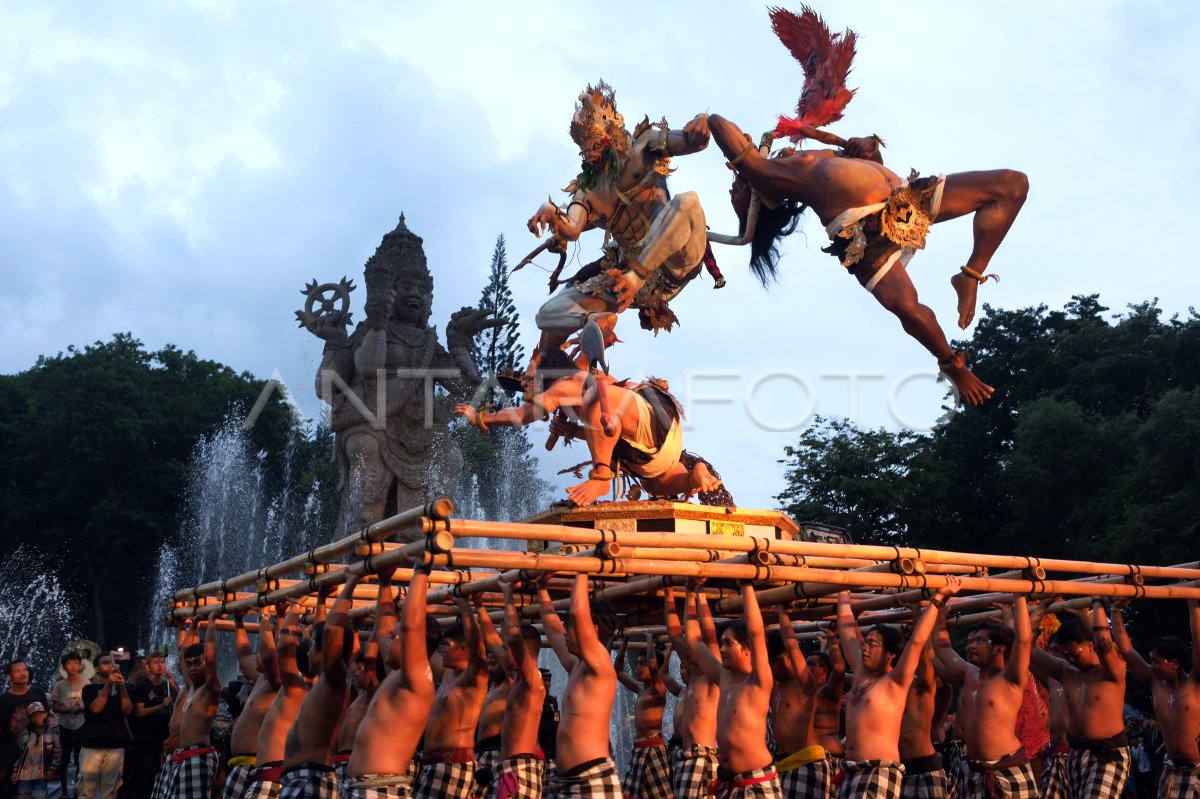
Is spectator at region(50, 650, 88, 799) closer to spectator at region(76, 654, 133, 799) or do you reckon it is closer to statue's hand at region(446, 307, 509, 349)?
spectator at region(76, 654, 133, 799)

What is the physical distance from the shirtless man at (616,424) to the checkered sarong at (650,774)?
191cm

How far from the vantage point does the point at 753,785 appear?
278 inches

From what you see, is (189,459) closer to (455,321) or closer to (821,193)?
(455,321)

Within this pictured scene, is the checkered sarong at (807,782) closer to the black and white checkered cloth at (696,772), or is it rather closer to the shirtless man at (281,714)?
the black and white checkered cloth at (696,772)

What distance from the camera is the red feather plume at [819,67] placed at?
8.91 meters

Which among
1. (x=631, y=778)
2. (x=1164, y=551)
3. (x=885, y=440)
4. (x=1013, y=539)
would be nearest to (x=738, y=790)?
(x=631, y=778)

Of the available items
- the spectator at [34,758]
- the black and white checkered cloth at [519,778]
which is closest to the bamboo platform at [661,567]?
the black and white checkered cloth at [519,778]

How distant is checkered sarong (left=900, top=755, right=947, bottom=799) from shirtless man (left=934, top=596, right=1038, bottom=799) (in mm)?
215

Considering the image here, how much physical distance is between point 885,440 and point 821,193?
76.2ft

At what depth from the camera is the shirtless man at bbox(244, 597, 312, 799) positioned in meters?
7.64

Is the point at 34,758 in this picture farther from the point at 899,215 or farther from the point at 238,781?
the point at 899,215

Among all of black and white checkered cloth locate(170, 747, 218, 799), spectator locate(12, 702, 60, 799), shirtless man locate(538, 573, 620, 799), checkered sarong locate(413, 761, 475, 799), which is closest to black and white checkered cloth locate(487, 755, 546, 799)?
checkered sarong locate(413, 761, 475, 799)

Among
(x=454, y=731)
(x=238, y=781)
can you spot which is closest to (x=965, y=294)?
(x=454, y=731)

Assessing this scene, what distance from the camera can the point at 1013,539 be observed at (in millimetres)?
27797
